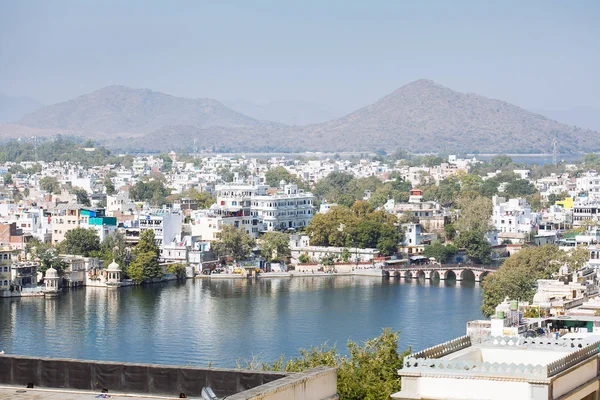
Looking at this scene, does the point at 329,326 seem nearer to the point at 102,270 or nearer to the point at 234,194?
the point at 102,270

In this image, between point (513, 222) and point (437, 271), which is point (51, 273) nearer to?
point (437, 271)

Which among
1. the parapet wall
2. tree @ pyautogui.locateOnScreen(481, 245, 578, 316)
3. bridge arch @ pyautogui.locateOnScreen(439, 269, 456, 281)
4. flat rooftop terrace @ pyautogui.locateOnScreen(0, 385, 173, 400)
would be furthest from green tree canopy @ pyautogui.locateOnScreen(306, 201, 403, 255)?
flat rooftop terrace @ pyautogui.locateOnScreen(0, 385, 173, 400)

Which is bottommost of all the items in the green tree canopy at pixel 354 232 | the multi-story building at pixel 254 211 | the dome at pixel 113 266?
the dome at pixel 113 266

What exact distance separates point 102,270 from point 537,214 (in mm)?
16658

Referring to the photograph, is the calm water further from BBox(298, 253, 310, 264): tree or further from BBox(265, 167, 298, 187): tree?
BBox(265, 167, 298, 187): tree

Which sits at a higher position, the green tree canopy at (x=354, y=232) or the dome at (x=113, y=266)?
the green tree canopy at (x=354, y=232)

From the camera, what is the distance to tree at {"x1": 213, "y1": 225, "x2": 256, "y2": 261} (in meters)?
35.6

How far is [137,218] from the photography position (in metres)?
37.2

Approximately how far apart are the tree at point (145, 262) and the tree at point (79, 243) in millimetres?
1285

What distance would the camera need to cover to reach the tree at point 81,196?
153 feet

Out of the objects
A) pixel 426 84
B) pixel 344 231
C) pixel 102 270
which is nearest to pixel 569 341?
pixel 102 270

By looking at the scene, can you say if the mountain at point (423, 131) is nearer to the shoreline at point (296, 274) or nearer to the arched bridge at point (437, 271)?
the shoreline at point (296, 274)

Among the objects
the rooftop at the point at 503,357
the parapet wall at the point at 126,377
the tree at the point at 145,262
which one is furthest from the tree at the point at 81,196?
the parapet wall at the point at 126,377

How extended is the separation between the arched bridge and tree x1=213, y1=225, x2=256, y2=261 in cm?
360
